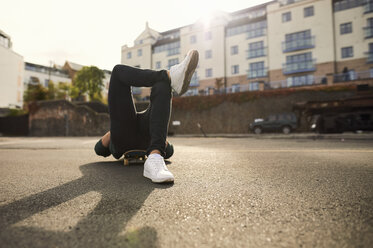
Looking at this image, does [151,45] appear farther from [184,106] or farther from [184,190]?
[184,190]

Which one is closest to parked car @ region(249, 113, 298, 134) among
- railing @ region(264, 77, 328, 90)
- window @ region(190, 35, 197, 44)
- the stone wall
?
railing @ region(264, 77, 328, 90)

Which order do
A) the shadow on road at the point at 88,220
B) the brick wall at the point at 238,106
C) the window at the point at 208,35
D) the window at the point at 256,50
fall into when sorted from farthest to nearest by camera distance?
the window at the point at 208,35
the window at the point at 256,50
the brick wall at the point at 238,106
the shadow on road at the point at 88,220

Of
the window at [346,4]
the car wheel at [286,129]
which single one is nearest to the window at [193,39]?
the window at [346,4]

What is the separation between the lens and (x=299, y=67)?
24.1 meters

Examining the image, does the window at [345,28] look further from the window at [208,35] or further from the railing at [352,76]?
the window at [208,35]

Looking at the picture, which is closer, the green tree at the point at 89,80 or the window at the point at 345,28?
the window at the point at 345,28

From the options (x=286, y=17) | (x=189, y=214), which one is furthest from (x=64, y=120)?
(x=286, y=17)

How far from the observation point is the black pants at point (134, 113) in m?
1.66

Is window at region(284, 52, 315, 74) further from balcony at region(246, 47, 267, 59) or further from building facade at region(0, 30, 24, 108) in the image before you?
building facade at region(0, 30, 24, 108)

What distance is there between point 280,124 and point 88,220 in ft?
50.5

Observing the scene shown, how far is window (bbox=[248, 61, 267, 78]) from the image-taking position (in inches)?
1022

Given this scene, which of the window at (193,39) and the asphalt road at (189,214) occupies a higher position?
the window at (193,39)

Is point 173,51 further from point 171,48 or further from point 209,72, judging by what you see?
point 209,72

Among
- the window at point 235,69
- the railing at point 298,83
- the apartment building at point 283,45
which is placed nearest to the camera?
the railing at point 298,83
